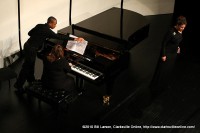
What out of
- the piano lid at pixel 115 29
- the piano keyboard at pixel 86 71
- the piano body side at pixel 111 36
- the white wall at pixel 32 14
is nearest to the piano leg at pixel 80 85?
the piano keyboard at pixel 86 71

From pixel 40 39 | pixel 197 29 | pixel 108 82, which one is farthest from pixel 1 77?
pixel 197 29

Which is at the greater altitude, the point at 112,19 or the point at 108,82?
the point at 112,19

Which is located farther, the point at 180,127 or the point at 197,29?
the point at 197,29

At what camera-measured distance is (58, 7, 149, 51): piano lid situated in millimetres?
6078

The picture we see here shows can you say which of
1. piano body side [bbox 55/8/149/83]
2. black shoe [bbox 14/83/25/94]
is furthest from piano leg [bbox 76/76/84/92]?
black shoe [bbox 14/83/25/94]

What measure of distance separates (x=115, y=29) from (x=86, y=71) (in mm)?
1022

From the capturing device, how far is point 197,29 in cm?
820

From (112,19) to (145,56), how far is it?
1311mm

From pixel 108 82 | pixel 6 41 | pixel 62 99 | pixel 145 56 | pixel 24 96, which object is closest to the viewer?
pixel 62 99

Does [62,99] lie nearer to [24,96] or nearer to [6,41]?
[24,96]

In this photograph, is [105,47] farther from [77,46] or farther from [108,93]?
[108,93]

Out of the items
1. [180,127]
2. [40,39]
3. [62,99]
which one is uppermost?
[40,39]

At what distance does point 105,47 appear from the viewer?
5855mm

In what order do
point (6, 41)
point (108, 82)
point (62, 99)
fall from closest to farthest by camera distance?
point (62, 99) → point (108, 82) → point (6, 41)
